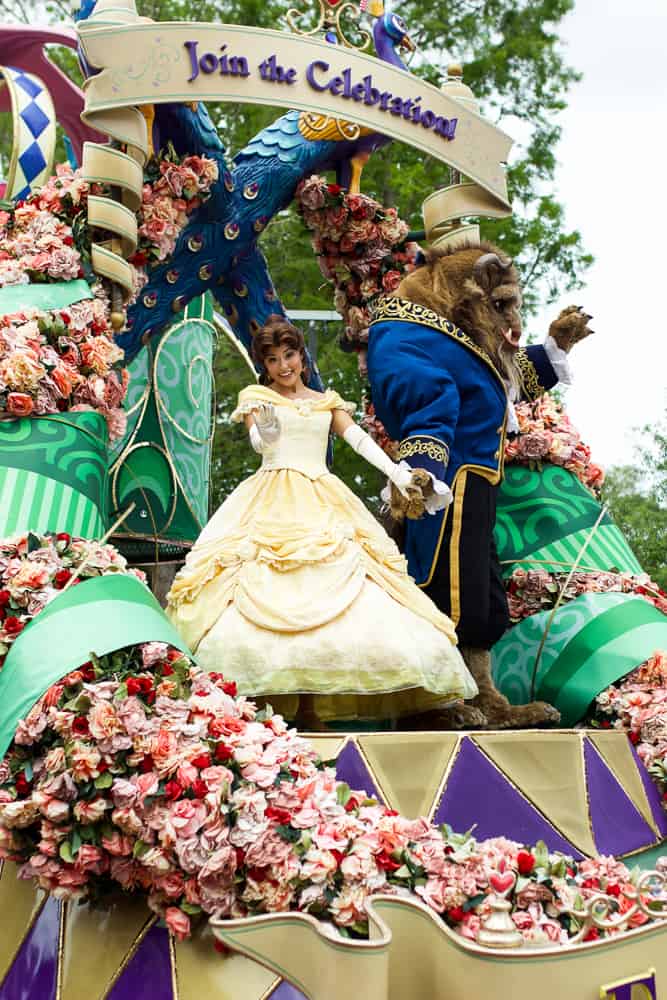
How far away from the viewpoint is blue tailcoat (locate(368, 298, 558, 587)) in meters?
4.40

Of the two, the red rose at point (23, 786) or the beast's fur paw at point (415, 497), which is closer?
the red rose at point (23, 786)

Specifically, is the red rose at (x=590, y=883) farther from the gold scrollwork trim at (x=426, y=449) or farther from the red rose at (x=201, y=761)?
the gold scrollwork trim at (x=426, y=449)

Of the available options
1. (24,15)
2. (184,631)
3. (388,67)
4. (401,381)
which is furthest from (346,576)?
(24,15)

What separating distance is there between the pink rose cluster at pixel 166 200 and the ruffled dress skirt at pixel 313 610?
1.06 metres

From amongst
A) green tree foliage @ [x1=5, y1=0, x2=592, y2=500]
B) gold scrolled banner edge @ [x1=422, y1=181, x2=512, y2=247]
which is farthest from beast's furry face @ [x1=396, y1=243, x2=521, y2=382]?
green tree foliage @ [x1=5, y1=0, x2=592, y2=500]

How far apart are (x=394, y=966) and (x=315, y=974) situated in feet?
0.89

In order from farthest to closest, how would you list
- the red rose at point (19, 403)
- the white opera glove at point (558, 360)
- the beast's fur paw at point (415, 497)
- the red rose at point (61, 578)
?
the white opera glove at point (558, 360)
the beast's fur paw at point (415, 497)
the red rose at point (19, 403)
the red rose at point (61, 578)

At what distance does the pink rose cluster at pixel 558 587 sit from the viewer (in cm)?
509

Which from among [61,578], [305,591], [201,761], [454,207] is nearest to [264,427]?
[305,591]

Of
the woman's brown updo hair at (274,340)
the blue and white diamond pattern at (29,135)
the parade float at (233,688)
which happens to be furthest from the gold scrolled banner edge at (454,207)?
the blue and white diamond pattern at (29,135)

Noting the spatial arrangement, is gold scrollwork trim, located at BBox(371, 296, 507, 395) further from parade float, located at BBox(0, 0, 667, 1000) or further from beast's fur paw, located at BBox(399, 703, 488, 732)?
beast's fur paw, located at BBox(399, 703, 488, 732)

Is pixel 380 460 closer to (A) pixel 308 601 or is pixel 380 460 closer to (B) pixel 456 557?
(B) pixel 456 557

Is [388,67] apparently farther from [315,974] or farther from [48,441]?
[315,974]

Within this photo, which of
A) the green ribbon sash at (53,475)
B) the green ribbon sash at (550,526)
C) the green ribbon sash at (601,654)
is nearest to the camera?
the green ribbon sash at (53,475)
